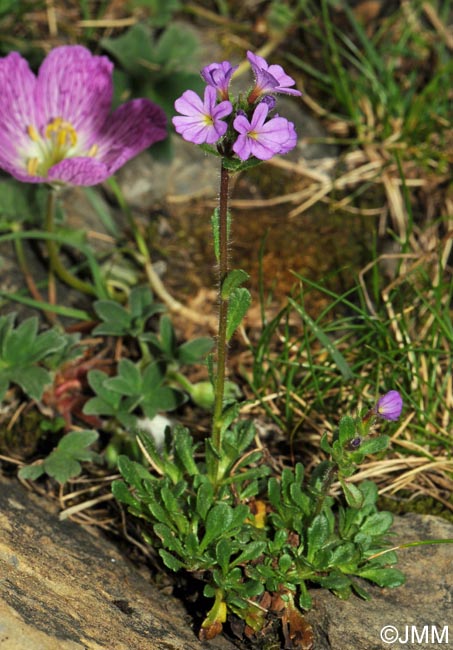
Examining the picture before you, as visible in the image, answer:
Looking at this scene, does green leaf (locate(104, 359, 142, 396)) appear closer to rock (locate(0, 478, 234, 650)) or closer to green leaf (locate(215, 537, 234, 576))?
rock (locate(0, 478, 234, 650))

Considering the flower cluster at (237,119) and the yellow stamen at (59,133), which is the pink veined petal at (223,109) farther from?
the yellow stamen at (59,133)

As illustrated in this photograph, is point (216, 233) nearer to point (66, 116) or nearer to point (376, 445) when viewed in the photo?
point (376, 445)

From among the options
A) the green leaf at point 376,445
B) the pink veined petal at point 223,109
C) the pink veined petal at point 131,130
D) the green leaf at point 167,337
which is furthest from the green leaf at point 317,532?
the pink veined petal at point 131,130

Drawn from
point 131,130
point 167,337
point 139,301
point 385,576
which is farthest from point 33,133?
point 385,576

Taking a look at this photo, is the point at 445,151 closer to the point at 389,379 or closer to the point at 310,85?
the point at 310,85

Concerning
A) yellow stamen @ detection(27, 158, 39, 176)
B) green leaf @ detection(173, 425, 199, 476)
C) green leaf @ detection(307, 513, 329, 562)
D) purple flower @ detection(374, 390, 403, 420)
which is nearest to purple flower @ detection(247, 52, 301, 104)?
purple flower @ detection(374, 390, 403, 420)

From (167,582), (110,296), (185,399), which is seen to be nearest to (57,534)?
(167,582)
